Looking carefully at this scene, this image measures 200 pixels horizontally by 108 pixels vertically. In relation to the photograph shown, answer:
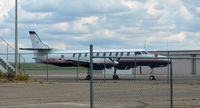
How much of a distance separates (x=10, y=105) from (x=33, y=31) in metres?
31.7

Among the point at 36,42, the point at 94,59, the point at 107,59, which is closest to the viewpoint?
the point at 107,59

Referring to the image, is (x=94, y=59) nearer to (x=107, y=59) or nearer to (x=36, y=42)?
(x=107, y=59)

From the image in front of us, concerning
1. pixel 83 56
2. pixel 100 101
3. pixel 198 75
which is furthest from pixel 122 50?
pixel 198 75

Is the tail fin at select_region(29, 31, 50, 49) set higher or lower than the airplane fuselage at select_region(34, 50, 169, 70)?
higher

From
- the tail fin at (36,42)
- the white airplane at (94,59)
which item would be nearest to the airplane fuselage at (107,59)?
the white airplane at (94,59)

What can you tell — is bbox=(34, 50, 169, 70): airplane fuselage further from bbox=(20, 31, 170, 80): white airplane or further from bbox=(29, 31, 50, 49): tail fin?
bbox=(29, 31, 50, 49): tail fin

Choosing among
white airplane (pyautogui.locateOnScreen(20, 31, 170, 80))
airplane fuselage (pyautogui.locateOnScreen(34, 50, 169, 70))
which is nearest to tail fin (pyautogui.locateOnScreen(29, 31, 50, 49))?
white airplane (pyautogui.locateOnScreen(20, 31, 170, 80))

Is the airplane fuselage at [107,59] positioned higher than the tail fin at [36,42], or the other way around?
the tail fin at [36,42]

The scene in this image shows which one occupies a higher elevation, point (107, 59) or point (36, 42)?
point (36, 42)

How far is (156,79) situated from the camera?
56.4ft

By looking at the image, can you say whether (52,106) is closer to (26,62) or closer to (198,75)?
(198,75)

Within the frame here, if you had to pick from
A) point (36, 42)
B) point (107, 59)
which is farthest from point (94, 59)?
point (36, 42)

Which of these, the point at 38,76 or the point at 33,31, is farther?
the point at 33,31

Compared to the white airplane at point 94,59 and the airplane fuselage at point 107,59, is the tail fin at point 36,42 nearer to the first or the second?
the white airplane at point 94,59
